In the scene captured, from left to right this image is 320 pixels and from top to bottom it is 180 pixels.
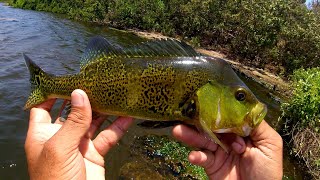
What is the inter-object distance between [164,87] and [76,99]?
37.4 inches

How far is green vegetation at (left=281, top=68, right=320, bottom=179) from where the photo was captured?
10.1m

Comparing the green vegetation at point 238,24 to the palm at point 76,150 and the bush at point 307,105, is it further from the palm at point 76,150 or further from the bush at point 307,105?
the palm at point 76,150

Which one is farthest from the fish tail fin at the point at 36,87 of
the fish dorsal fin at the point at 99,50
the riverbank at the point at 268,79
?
the riverbank at the point at 268,79

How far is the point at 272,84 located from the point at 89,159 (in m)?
19.9

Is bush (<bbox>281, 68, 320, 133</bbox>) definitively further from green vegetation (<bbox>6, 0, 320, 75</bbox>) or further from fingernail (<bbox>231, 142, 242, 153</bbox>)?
green vegetation (<bbox>6, 0, 320, 75</bbox>)

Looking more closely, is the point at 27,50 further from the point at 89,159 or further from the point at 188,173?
the point at 89,159

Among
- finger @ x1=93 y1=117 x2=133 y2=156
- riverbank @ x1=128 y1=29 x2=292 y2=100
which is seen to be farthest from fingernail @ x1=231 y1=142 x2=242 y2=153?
riverbank @ x1=128 y1=29 x2=292 y2=100

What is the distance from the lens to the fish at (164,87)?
315 centimetres

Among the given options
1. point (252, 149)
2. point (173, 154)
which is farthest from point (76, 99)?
point (173, 154)

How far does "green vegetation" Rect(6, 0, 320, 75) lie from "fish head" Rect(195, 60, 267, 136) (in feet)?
73.3

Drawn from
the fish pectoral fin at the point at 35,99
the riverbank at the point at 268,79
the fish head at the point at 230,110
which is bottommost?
the riverbank at the point at 268,79

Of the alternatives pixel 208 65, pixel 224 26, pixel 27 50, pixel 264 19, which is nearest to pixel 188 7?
pixel 224 26

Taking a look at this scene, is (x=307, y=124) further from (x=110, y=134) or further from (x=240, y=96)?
(x=110, y=134)

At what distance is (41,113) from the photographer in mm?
3605
